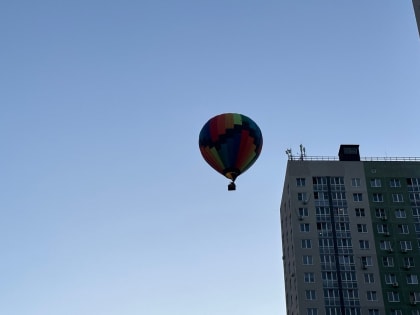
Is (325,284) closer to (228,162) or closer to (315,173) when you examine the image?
(315,173)

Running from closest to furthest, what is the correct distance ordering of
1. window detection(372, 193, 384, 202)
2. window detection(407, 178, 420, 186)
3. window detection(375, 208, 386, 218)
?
window detection(375, 208, 386, 218), window detection(372, 193, 384, 202), window detection(407, 178, 420, 186)

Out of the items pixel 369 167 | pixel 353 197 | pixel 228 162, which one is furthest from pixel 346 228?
pixel 228 162

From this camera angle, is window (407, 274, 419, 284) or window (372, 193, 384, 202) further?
window (372, 193, 384, 202)

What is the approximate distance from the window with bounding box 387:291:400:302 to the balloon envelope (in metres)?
48.3

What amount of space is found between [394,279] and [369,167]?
20541 millimetres

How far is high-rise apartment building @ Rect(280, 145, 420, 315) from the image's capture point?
97.3 metres

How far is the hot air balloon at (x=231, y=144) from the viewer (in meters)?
59.2

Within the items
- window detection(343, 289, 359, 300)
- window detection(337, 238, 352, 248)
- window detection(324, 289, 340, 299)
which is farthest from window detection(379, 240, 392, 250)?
window detection(324, 289, 340, 299)

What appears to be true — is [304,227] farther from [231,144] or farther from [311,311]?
[231,144]

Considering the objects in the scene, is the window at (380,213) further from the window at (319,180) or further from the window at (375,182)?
the window at (319,180)

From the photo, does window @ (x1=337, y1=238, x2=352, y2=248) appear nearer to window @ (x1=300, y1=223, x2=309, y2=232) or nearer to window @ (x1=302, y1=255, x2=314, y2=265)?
window @ (x1=302, y1=255, x2=314, y2=265)

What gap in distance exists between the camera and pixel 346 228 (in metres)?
103

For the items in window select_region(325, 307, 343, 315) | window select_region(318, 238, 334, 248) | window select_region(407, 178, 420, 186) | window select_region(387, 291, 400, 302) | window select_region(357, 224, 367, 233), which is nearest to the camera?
window select_region(325, 307, 343, 315)

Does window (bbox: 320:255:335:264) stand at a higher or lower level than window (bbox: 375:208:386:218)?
lower
